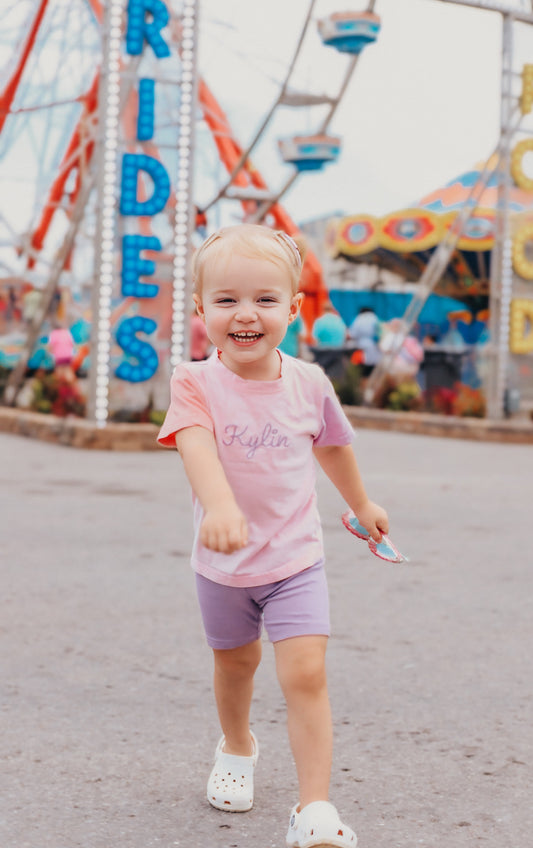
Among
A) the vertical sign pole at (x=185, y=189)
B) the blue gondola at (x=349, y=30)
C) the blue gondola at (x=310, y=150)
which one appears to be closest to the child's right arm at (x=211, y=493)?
the vertical sign pole at (x=185, y=189)

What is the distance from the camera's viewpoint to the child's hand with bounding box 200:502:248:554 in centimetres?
250

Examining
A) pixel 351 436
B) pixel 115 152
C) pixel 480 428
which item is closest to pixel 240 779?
pixel 351 436

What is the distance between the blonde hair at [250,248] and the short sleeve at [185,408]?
8.2 inches

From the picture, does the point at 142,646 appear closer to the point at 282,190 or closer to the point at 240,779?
the point at 240,779

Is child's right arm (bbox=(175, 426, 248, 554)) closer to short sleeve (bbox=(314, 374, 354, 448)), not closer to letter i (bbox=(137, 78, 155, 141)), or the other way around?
short sleeve (bbox=(314, 374, 354, 448))

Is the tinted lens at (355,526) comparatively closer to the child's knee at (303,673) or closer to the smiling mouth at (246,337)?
the child's knee at (303,673)

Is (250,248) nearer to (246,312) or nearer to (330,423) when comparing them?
(246,312)

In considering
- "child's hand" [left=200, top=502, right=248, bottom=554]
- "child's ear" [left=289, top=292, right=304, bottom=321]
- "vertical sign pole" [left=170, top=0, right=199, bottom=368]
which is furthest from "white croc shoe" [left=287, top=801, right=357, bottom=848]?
"vertical sign pole" [left=170, top=0, right=199, bottom=368]

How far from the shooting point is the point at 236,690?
308 cm

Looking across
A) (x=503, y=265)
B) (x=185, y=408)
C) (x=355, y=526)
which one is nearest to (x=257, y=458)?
(x=185, y=408)

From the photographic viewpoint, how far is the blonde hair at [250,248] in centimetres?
276

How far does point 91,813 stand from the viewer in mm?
Result: 3033

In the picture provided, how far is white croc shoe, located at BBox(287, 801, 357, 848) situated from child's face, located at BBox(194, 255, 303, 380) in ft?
3.23

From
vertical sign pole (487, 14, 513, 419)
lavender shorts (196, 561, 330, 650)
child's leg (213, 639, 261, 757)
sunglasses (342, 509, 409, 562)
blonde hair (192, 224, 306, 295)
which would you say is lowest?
child's leg (213, 639, 261, 757)
